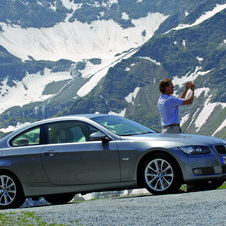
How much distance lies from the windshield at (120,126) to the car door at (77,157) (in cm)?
32

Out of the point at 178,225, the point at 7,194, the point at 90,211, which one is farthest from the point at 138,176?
the point at 178,225

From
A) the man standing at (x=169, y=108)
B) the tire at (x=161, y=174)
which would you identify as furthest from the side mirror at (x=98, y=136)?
the man standing at (x=169, y=108)

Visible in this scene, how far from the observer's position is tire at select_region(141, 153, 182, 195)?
9.59m

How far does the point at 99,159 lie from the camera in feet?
33.2

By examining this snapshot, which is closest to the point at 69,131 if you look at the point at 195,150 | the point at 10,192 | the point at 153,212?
the point at 10,192

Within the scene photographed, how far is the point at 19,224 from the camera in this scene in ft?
22.9

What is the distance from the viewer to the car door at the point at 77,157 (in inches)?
397

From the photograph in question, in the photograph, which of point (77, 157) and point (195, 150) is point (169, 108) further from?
point (77, 157)

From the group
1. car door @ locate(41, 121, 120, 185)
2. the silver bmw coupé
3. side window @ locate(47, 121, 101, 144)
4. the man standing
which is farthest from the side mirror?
the man standing

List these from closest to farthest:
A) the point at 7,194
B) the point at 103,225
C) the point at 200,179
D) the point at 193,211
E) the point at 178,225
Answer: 1. the point at 178,225
2. the point at 103,225
3. the point at 193,211
4. the point at 200,179
5. the point at 7,194

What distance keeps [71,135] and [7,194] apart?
79.8 inches

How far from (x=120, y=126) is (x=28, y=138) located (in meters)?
2.17

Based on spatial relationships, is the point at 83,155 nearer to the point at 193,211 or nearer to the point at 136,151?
the point at 136,151

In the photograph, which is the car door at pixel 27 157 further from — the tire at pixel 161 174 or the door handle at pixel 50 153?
the tire at pixel 161 174
